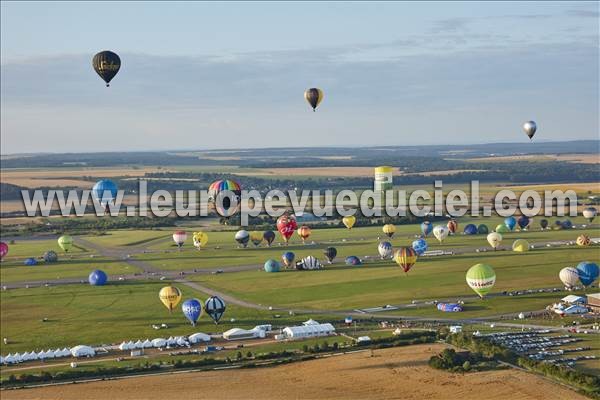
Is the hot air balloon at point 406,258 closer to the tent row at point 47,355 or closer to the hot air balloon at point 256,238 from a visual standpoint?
the tent row at point 47,355

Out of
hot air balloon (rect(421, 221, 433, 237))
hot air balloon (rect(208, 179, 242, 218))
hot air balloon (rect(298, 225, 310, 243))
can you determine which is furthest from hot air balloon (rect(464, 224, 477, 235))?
hot air balloon (rect(208, 179, 242, 218))

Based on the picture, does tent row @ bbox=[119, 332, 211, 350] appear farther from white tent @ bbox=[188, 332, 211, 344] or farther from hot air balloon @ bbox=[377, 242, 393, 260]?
hot air balloon @ bbox=[377, 242, 393, 260]

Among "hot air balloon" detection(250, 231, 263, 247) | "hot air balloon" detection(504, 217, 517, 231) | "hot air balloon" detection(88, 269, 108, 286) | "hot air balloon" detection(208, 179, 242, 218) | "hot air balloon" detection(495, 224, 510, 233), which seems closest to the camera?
"hot air balloon" detection(88, 269, 108, 286)

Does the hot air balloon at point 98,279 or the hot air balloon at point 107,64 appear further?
the hot air balloon at point 98,279

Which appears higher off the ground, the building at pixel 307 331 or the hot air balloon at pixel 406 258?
the hot air balloon at pixel 406 258

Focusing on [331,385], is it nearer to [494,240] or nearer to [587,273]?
[587,273]

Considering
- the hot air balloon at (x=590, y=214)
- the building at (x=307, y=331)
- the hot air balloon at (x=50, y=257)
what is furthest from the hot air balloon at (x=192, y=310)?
the hot air balloon at (x=590, y=214)

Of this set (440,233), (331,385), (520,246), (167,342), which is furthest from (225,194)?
(331,385)

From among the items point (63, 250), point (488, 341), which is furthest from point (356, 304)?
point (63, 250)
